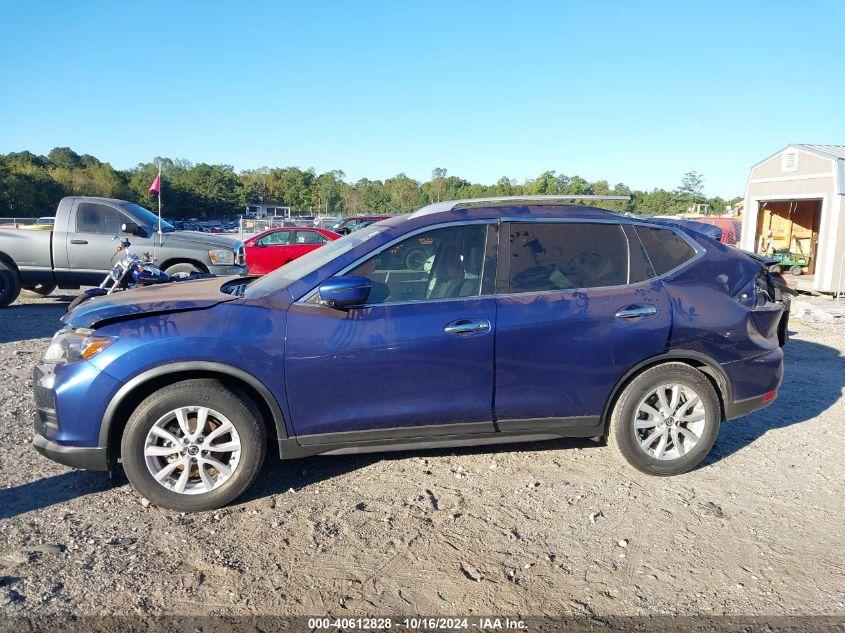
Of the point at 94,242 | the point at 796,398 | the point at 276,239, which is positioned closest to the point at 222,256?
the point at 94,242

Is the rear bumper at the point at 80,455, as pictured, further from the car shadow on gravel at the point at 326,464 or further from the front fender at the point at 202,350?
the car shadow on gravel at the point at 326,464

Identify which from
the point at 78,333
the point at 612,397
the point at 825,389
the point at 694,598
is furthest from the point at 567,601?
the point at 825,389

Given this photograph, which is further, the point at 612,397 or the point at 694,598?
the point at 612,397

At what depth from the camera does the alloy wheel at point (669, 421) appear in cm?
428

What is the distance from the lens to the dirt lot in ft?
9.92

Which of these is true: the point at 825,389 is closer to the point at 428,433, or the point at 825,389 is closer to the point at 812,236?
the point at 428,433

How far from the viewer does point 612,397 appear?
4254 millimetres

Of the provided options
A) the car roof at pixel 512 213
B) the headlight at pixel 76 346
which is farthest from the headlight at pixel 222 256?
the car roof at pixel 512 213

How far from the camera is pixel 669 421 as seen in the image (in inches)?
169

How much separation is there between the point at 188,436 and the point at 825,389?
616cm

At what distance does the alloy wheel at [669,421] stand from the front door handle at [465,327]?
1.24 meters

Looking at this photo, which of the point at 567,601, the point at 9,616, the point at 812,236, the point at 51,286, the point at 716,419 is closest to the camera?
the point at 9,616

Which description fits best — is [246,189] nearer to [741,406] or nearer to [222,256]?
[222,256]

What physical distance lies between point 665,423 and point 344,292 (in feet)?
7.62
